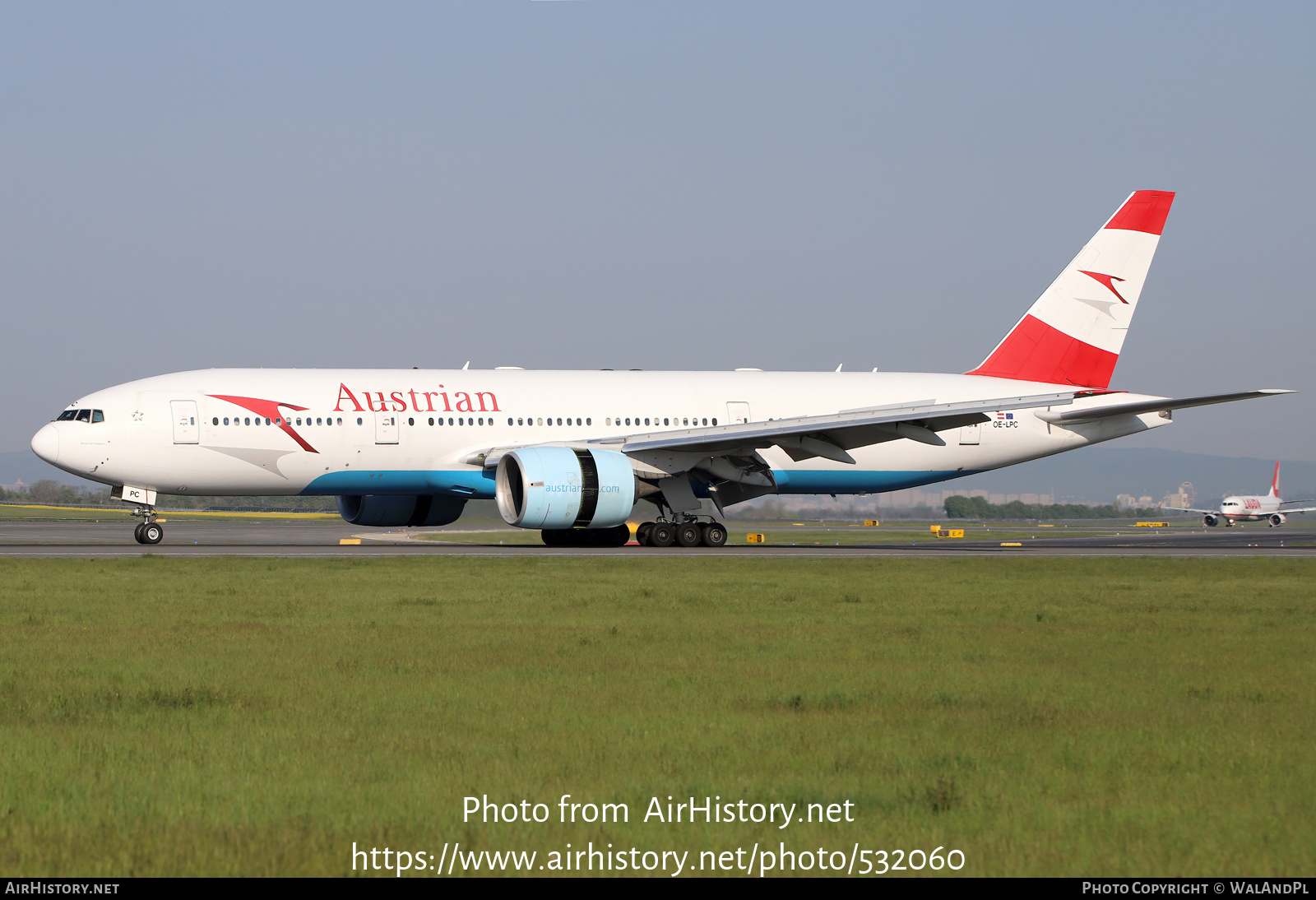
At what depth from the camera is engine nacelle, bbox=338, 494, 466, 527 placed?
101ft

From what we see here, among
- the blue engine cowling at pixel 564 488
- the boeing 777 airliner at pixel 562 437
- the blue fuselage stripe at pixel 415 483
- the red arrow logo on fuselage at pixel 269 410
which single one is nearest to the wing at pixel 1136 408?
the boeing 777 airliner at pixel 562 437

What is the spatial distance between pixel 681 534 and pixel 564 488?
408 centimetres

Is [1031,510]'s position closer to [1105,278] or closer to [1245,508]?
[1245,508]

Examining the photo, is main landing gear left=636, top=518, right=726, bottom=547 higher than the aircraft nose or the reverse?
the reverse

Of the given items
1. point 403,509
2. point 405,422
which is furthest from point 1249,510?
point 405,422

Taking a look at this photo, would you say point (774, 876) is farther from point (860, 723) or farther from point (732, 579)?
point (732, 579)

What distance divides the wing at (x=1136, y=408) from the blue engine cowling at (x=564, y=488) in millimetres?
11925

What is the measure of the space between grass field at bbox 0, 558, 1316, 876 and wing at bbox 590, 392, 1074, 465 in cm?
1193

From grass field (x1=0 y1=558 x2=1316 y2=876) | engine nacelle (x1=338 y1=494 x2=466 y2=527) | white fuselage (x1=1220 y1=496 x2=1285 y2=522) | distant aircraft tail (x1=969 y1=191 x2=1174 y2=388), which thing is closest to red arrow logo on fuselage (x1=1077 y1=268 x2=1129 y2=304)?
distant aircraft tail (x1=969 y1=191 x2=1174 y2=388)

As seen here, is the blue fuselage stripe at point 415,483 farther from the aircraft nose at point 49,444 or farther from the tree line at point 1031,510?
the tree line at point 1031,510

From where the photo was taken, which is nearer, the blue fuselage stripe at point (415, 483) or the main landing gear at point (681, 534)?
the blue fuselage stripe at point (415, 483)

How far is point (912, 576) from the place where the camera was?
19.8 meters

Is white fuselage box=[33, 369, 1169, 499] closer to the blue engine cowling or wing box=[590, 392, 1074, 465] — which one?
wing box=[590, 392, 1074, 465]

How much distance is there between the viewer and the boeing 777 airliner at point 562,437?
26859 mm
